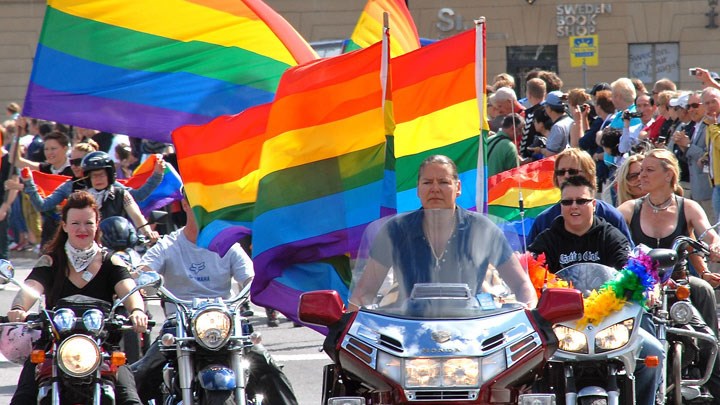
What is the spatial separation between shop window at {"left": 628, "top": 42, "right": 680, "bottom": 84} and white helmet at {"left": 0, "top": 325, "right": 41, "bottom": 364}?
28.6m

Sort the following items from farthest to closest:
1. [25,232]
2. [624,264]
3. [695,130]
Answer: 1. [25,232]
2. [695,130]
3. [624,264]

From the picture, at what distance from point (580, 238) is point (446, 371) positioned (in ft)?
7.14

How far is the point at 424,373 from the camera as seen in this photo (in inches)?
225

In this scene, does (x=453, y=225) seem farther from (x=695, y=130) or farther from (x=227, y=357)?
(x=695, y=130)

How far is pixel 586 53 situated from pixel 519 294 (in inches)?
761

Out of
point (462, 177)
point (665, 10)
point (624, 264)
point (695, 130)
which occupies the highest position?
point (665, 10)

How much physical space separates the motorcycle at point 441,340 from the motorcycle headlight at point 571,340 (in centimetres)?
66

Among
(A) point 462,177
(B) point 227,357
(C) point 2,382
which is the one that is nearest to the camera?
(B) point 227,357

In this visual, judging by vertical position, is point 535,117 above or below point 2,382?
above

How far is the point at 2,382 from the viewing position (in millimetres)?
10742

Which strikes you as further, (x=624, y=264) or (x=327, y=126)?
(x=327, y=126)

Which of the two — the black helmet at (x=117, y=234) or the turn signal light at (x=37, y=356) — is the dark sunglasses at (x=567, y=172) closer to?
the black helmet at (x=117, y=234)

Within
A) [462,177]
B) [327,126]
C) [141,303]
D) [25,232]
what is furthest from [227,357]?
[25,232]

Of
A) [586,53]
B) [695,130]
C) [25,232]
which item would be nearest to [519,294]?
[695,130]
